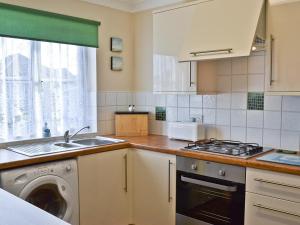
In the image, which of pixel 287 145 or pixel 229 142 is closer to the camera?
pixel 287 145

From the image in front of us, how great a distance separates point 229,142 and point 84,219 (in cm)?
141

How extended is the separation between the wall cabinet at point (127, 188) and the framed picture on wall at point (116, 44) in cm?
119

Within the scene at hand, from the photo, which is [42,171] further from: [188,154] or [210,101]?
[210,101]

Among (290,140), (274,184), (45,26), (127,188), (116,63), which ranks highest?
(45,26)

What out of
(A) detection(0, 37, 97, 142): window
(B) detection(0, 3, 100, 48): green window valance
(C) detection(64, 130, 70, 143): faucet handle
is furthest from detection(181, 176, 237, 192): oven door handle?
(B) detection(0, 3, 100, 48): green window valance

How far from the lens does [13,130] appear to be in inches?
106

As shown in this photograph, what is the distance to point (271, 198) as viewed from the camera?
2010 mm

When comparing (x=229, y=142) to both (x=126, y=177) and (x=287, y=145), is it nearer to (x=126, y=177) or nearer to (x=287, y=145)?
(x=287, y=145)

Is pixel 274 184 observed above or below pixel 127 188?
above

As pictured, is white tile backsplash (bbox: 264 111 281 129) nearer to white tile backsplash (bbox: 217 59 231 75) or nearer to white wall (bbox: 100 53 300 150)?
white wall (bbox: 100 53 300 150)

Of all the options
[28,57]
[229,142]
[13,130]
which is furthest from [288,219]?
[28,57]

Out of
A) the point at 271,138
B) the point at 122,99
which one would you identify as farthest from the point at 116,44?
the point at 271,138

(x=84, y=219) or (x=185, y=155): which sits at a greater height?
(x=185, y=155)

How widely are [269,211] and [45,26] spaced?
7.67 feet
